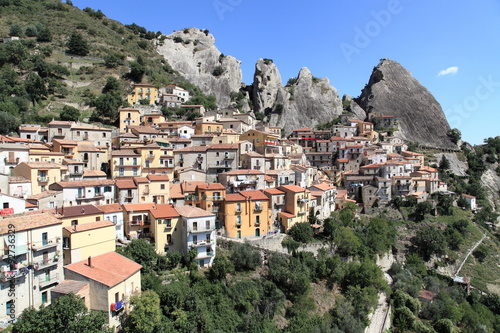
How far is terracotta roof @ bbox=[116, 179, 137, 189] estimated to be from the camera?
3201 cm

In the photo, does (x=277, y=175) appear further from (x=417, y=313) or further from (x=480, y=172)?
(x=480, y=172)

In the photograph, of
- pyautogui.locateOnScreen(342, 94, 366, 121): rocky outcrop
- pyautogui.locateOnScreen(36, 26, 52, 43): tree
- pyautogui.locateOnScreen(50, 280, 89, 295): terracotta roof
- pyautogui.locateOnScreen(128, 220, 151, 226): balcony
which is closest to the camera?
pyautogui.locateOnScreen(50, 280, 89, 295): terracotta roof

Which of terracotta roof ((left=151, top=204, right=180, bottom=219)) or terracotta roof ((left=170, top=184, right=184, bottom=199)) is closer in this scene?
terracotta roof ((left=151, top=204, right=180, bottom=219))

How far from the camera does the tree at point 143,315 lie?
18469mm

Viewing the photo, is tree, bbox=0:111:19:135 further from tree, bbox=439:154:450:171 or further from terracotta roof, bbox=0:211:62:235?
tree, bbox=439:154:450:171

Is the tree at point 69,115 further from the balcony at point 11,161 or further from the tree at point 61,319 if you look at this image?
the tree at point 61,319

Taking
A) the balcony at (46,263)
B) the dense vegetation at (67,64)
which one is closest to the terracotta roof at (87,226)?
the balcony at (46,263)

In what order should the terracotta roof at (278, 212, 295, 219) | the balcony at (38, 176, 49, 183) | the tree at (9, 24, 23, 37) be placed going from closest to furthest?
1. the balcony at (38, 176, 49, 183)
2. the terracotta roof at (278, 212, 295, 219)
3. the tree at (9, 24, 23, 37)

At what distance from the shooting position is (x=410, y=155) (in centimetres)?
6481

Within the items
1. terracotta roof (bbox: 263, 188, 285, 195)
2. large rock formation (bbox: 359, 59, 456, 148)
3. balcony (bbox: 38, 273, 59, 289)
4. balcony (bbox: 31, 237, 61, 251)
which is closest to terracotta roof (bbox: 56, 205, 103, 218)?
balcony (bbox: 31, 237, 61, 251)

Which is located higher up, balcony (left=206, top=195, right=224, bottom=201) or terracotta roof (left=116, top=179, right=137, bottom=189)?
terracotta roof (left=116, top=179, right=137, bottom=189)

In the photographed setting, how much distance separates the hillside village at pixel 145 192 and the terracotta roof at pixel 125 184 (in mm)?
335

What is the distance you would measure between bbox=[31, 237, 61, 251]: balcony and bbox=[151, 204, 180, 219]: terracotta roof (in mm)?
8506

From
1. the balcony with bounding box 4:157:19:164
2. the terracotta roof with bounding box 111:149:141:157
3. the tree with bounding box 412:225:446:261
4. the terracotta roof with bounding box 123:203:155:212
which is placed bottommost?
the tree with bounding box 412:225:446:261
